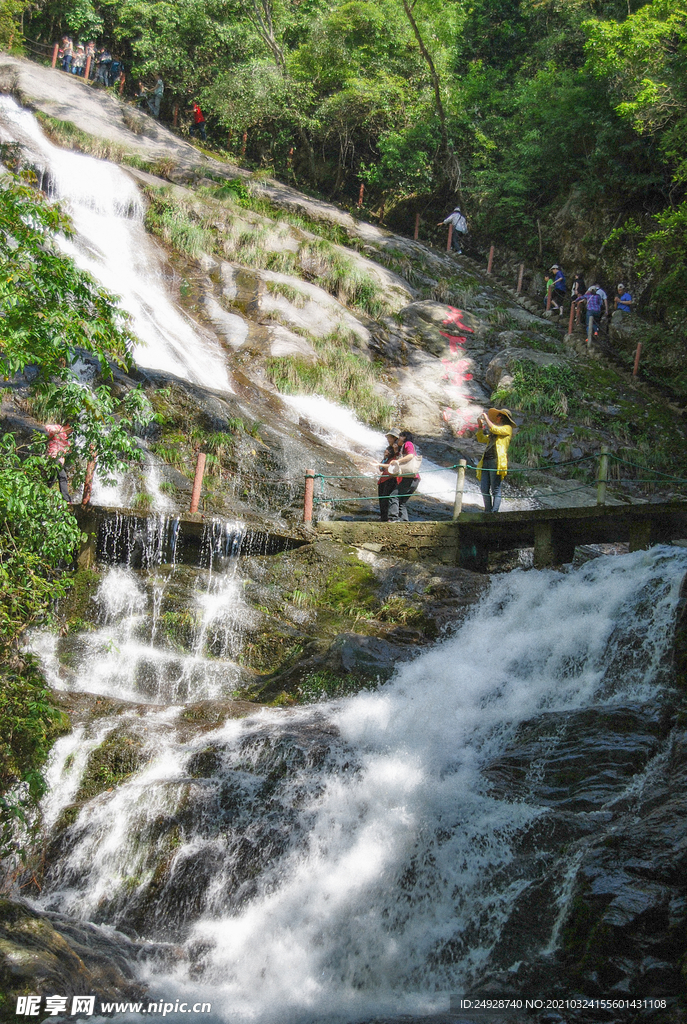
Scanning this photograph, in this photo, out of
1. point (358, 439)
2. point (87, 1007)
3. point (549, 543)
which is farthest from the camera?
point (358, 439)

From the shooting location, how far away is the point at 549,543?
37.0 ft

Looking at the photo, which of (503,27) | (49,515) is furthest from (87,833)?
(503,27)

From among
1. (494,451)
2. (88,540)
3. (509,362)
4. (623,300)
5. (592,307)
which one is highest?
(623,300)

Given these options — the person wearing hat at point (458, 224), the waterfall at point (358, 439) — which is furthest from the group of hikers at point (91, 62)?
the waterfall at point (358, 439)

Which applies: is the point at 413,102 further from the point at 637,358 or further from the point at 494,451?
the point at 494,451

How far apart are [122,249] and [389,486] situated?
33.3ft

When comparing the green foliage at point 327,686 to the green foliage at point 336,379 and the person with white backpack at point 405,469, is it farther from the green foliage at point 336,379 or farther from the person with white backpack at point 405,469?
the green foliage at point 336,379

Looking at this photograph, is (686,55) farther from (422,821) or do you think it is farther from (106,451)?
(422,821)

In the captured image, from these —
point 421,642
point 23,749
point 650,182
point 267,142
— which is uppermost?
point 267,142

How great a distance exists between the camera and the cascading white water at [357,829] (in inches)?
243

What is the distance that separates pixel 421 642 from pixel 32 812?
4524 mm

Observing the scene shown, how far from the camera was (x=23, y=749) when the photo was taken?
808 centimetres

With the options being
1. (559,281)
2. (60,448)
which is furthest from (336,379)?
(60,448)

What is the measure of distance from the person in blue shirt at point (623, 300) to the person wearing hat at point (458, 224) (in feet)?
23.7
